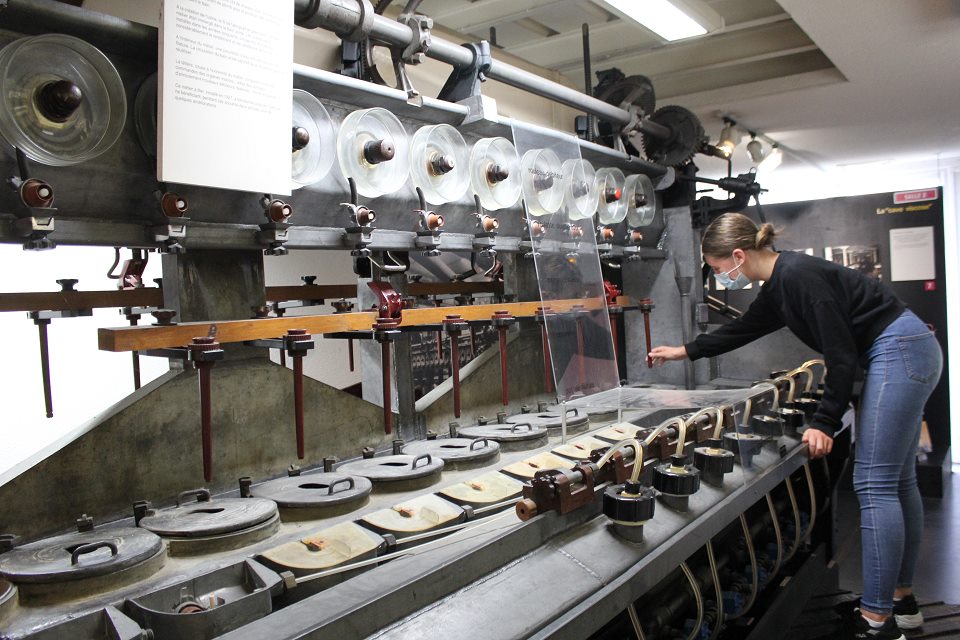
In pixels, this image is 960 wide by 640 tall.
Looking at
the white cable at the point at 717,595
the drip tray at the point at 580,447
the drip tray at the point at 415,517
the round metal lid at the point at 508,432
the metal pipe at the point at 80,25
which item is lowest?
the white cable at the point at 717,595

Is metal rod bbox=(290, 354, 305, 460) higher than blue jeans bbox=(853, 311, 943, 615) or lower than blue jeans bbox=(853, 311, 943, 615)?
higher

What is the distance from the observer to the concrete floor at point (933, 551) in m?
3.38

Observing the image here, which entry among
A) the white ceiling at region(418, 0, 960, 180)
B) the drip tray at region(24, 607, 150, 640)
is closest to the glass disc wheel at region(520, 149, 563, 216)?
the white ceiling at region(418, 0, 960, 180)

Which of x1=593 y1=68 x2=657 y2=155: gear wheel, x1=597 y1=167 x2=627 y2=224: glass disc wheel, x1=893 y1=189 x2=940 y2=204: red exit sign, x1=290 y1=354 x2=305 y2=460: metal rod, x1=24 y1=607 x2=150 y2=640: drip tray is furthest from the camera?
x1=893 y1=189 x2=940 y2=204: red exit sign

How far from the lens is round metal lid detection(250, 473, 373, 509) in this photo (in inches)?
63.6

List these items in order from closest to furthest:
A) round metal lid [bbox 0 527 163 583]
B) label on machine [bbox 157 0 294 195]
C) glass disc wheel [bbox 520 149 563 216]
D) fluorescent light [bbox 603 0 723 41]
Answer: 1. round metal lid [bbox 0 527 163 583]
2. label on machine [bbox 157 0 294 195]
3. glass disc wheel [bbox 520 149 563 216]
4. fluorescent light [bbox 603 0 723 41]

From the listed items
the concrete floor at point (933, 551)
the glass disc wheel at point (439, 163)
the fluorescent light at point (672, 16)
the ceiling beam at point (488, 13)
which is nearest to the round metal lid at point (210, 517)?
the glass disc wheel at point (439, 163)

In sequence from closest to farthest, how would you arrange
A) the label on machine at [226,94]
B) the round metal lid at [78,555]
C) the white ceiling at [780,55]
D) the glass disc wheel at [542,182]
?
the round metal lid at [78,555]
the label on machine at [226,94]
the glass disc wheel at [542,182]
the white ceiling at [780,55]

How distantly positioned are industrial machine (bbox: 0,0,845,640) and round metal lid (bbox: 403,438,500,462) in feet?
0.06

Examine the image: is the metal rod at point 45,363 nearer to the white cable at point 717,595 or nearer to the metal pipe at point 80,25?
the metal pipe at point 80,25

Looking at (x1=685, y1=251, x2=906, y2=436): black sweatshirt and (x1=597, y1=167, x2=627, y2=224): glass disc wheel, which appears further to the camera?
(x1=597, y1=167, x2=627, y2=224): glass disc wheel

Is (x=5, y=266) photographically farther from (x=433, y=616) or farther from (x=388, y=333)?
(x=433, y=616)

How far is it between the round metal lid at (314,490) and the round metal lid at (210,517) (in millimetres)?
61

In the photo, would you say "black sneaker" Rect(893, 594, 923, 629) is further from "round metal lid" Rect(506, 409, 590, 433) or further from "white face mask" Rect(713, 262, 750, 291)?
"round metal lid" Rect(506, 409, 590, 433)
